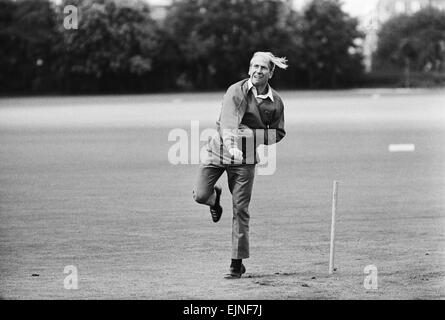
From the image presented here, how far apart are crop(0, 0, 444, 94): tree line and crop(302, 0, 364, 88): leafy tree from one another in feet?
0.29

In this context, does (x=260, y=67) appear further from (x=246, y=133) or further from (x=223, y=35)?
(x=223, y=35)

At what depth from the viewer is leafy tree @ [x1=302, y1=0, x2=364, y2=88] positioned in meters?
89.4

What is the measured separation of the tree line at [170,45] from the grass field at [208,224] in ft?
183

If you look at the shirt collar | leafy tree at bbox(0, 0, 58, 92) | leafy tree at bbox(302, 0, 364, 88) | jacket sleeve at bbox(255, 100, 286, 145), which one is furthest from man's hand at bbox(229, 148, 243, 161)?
leafy tree at bbox(302, 0, 364, 88)

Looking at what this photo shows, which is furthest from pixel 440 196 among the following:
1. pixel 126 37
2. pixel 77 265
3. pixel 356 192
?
pixel 126 37

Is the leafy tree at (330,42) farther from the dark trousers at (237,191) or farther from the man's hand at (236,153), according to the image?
the man's hand at (236,153)

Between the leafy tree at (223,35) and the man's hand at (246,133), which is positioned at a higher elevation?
the leafy tree at (223,35)

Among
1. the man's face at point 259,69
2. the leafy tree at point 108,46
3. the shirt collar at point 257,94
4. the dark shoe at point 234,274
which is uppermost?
the leafy tree at point 108,46

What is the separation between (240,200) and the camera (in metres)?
7.58

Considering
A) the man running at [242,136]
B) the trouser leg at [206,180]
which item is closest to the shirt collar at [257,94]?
the man running at [242,136]

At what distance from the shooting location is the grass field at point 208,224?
7.45m

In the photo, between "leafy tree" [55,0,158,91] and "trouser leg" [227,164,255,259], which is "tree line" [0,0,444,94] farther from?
"trouser leg" [227,164,255,259]

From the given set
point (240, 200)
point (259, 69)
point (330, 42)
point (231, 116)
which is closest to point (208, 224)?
point (240, 200)
